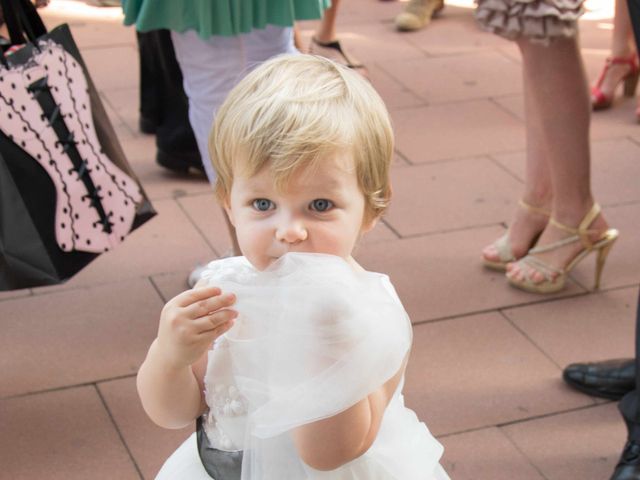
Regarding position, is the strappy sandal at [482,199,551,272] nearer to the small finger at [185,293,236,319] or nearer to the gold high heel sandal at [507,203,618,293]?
the gold high heel sandal at [507,203,618,293]

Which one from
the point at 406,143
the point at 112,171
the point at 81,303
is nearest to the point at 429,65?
the point at 406,143

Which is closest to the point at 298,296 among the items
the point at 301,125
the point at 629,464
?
the point at 301,125

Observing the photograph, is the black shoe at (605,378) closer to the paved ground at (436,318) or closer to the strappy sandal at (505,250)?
the paved ground at (436,318)

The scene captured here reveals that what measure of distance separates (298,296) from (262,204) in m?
0.16

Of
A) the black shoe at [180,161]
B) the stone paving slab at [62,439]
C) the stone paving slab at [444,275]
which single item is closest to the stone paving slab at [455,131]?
the stone paving slab at [444,275]

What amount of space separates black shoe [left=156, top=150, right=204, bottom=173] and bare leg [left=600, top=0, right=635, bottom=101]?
2075 millimetres

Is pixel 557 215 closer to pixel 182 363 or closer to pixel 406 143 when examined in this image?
pixel 406 143

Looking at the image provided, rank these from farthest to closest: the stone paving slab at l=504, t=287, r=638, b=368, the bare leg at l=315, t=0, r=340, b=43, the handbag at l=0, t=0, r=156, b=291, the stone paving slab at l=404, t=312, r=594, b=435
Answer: the bare leg at l=315, t=0, r=340, b=43 < the stone paving slab at l=504, t=287, r=638, b=368 < the stone paving slab at l=404, t=312, r=594, b=435 < the handbag at l=0, t=0, r=156, b=291

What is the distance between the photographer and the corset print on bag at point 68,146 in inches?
104

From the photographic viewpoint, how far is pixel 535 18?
336 cm

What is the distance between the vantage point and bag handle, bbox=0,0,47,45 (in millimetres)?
2711

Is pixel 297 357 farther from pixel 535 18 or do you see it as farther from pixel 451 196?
pixel 451 196

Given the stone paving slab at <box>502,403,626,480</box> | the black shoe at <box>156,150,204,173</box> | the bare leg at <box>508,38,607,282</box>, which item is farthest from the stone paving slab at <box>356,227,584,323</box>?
the black shoe at <box>156,150,204,173</box>

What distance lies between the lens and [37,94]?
2.68 meters
